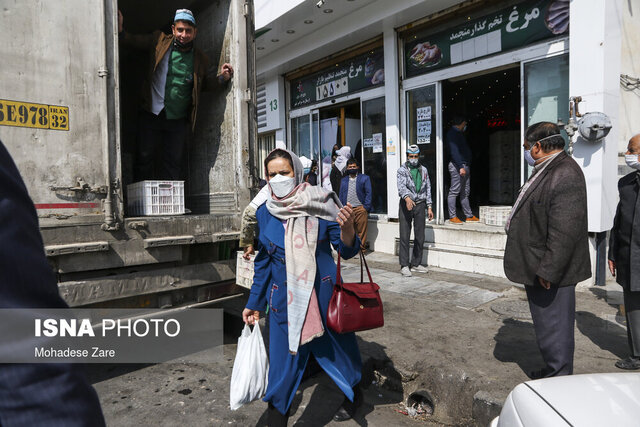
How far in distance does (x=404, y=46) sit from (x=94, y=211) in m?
7.31

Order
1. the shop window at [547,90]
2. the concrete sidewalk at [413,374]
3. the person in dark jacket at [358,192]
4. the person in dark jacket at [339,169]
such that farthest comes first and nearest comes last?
the person in dark jacket at [339,169] < the person in dark jacket at [358,192] < the shop window at [547,90] < the concrete sidewalk at [413,374]

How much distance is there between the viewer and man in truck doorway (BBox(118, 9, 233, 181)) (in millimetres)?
4504

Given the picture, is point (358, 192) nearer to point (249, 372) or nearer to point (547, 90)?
point (547, 90)

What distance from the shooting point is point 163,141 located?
5.09m

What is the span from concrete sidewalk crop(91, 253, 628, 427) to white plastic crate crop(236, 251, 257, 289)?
0.87 metres

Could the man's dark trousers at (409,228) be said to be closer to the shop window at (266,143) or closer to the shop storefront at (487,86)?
the shop storefront at (487,86)

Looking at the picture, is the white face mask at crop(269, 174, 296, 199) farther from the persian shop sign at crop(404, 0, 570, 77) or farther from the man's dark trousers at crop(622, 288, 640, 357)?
the persian shop sign at crop(404, 0, 570, 77)

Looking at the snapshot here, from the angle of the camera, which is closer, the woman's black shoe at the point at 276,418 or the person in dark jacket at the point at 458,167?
the woman's black shoe at the point at 276,418

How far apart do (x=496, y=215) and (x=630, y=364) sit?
13.5ft

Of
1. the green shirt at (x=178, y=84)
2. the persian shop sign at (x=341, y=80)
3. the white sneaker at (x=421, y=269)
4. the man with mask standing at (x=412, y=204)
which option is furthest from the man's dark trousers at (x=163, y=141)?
the persian shop sign at (x=341, y=80)

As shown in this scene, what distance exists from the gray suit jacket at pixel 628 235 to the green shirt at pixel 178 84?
421 centimetres

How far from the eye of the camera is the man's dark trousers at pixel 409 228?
7.03 metres

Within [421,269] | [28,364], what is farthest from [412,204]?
[28,364]

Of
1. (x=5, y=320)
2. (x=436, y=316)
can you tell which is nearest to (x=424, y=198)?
(x=436, y=316)
